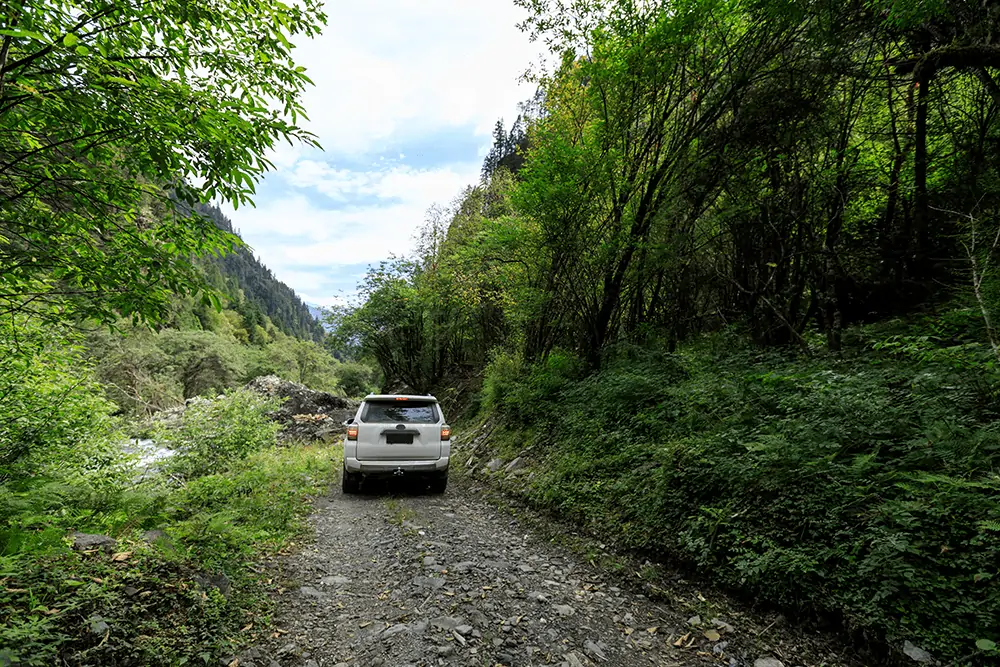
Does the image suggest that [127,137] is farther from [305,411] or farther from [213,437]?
[305,411]

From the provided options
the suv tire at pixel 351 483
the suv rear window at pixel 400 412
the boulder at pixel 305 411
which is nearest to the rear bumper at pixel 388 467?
the suv tire at pixel 351 483

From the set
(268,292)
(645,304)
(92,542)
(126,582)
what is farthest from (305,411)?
(268,292)

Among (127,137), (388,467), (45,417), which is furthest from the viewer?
(388,467)

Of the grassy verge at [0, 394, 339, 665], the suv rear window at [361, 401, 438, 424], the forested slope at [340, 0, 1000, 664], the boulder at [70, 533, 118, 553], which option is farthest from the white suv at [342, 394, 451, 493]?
the boulder at [70, 533, 118, 553]

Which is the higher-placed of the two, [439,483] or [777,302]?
[777,302]

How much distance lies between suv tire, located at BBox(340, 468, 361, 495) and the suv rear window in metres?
1.16

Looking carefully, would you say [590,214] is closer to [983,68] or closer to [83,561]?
[983,68]

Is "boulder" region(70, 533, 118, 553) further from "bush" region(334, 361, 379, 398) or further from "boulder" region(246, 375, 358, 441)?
"bush" region(334, 361, 379, 398)

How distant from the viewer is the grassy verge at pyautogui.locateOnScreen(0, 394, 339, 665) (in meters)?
2.37

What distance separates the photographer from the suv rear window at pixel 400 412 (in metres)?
7.77

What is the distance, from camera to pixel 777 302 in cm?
803

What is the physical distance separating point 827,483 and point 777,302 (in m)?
5.53

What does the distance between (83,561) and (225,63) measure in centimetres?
384

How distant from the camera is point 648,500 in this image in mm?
4773
